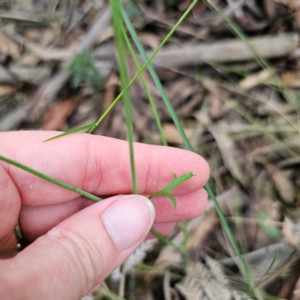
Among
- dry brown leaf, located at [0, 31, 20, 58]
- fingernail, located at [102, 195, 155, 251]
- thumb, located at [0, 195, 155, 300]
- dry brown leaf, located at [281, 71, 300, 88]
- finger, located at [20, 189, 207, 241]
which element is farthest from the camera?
dry brown leaf, located at [0, 31, 20, 58]

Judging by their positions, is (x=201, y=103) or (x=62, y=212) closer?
(x=62, y=212)

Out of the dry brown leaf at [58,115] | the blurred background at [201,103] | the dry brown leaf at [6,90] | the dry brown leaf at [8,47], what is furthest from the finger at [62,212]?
the dry brown leaf at [8,47]

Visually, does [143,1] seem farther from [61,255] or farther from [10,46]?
[61,255]

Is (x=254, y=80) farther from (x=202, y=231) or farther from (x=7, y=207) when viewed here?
(x=7, y=207)

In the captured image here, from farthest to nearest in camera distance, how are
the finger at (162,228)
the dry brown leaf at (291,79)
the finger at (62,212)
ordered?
the dry brown leaf at (291,79) → the finger at (162,228) → the finger at (62,212)

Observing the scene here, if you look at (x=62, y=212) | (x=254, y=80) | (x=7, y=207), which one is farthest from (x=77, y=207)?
(x=254, y=80)

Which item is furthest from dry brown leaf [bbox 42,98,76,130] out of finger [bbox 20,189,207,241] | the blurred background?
finger [bbox 20,189,207,241]

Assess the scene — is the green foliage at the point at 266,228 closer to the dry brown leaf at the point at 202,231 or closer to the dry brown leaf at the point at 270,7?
the dry brown leaf at the point at 202,231

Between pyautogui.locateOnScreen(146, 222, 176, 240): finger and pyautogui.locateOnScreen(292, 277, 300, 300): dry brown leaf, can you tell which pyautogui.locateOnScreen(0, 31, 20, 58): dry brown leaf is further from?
pyautogui.locateOnScreen(292, 277, 300, 300): dry brown leaf
